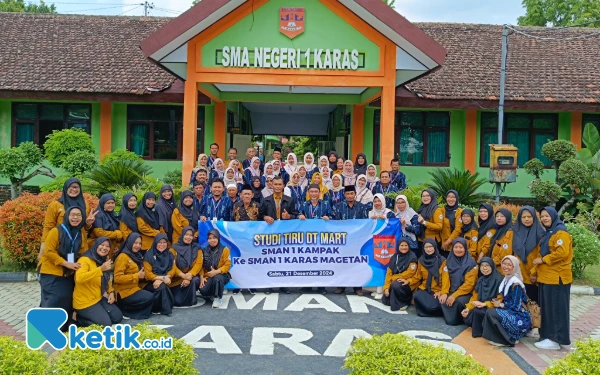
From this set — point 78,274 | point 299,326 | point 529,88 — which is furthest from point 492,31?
point 78,274

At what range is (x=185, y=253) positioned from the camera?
7363 mm

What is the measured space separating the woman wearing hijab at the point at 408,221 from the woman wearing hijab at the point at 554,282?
2033 mm

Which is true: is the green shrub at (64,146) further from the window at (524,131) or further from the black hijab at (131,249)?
the window at (524,131)

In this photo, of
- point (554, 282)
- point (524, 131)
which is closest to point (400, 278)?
point (554, 282)

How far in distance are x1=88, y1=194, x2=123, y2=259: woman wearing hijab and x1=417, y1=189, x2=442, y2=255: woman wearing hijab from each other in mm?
4210

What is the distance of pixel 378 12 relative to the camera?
1016 centimetres

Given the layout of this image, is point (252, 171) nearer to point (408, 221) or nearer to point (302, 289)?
point (302, 289)

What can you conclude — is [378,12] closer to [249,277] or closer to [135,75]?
[249,277]

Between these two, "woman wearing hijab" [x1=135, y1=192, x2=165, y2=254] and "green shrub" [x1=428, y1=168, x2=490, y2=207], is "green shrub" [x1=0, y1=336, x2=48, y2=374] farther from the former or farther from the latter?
"green shrub" [x1=428, y1=168, x2=490, y2=207]

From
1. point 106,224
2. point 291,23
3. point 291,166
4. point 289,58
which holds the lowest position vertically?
point 106,224

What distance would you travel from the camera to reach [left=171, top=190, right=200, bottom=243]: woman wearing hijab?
7.76m

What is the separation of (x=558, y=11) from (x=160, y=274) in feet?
111

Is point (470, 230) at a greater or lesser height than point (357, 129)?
lesser

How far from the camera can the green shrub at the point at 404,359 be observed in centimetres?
355
